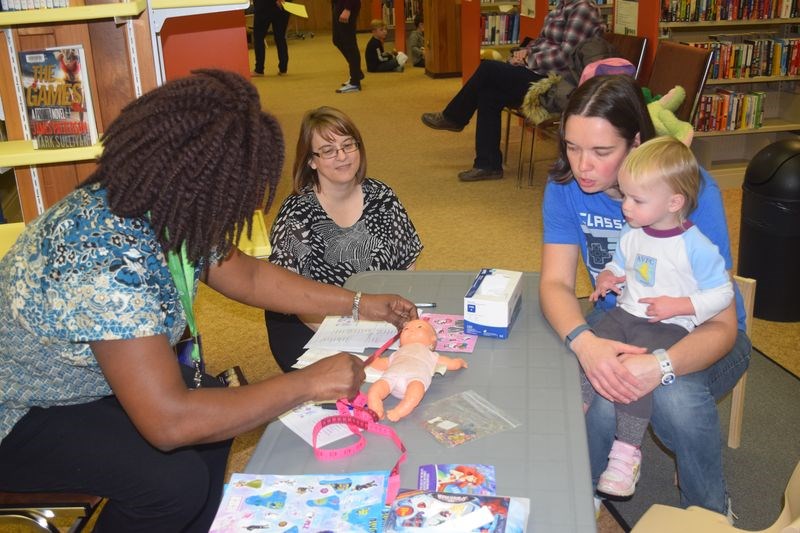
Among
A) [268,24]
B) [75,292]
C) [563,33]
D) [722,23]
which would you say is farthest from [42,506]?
[268,24]

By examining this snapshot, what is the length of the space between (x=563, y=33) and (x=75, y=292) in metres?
4.24

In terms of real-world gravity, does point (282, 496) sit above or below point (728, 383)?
above

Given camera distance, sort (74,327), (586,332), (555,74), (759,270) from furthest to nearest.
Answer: (555,74) < (759,270) < (586,332) < (74,327)

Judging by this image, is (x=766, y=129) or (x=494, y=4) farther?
(x=494, y=4)

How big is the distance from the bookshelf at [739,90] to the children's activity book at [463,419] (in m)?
3.92

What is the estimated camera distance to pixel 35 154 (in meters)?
2.30

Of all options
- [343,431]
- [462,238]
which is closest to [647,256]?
[343,431]

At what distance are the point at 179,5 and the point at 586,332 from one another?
4.93ft

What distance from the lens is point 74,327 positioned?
54.2 inches

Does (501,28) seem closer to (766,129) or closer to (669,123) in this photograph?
(766,129)

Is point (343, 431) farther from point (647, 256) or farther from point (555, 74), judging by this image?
point (555, 74)

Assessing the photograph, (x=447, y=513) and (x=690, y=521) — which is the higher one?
(x=447, y=513)

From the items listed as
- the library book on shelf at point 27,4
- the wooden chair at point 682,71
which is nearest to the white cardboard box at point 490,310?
the library book on shelf at point 27,4

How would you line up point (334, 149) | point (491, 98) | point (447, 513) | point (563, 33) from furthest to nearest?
point (491, 98) → point (563, 33) → point (334, 149) → point (447, 513)
